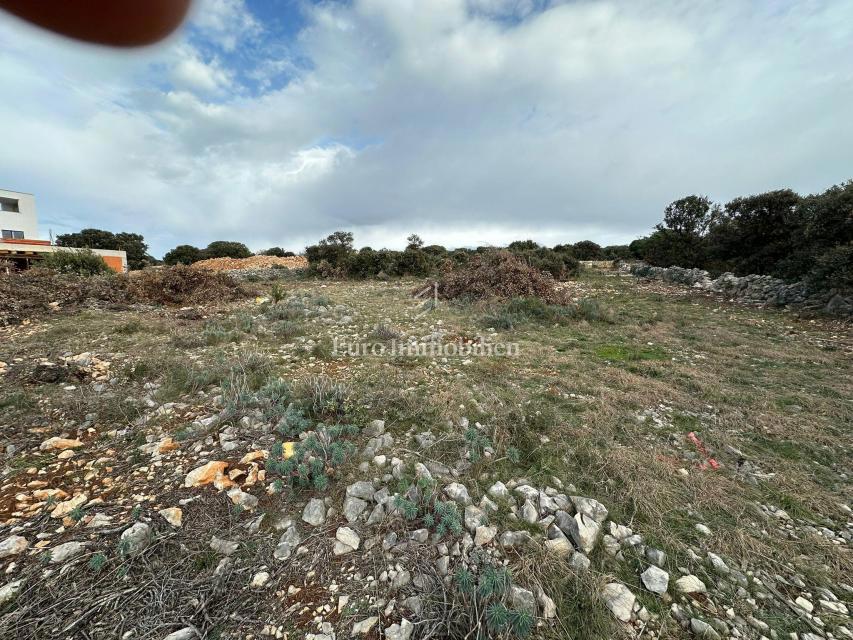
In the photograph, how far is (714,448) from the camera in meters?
2.59

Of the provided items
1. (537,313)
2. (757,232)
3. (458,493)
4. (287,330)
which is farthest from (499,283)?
(757,232)

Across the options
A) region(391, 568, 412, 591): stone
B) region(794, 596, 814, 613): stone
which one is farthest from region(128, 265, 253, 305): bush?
region(794, 596, 814, 613): stone

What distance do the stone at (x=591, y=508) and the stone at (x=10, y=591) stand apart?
2.46m

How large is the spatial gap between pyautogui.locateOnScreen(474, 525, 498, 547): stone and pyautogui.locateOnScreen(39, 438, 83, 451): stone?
2.69 meters

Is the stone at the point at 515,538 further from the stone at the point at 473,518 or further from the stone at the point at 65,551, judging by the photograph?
the stone at the point at 65,551

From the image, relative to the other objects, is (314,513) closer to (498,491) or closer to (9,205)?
(498,491)

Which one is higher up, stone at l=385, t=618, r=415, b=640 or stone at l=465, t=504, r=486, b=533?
stone at l=465, t=504, r=486, b=533

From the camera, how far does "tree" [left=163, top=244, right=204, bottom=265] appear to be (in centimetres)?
2687

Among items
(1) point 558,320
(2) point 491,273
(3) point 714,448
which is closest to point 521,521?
(3) point 714,448

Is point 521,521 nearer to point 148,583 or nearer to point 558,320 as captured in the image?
point 148,583

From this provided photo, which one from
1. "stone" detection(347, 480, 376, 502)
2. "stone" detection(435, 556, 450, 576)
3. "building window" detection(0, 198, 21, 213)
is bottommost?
"stone" detection(435, 556, 450, 576)

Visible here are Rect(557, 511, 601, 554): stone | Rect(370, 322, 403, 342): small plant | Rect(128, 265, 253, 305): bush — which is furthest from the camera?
Rect(128, 265, 253, 305): bush

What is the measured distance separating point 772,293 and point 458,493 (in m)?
10.8

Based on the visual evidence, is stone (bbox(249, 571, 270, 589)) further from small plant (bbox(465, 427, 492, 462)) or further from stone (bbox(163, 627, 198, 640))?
small plant (bbox(465, 427, 492, 462))
